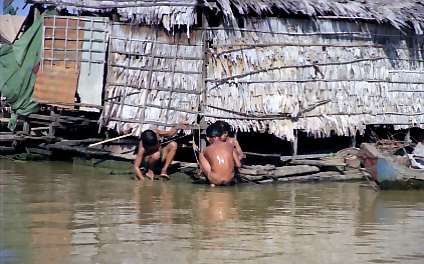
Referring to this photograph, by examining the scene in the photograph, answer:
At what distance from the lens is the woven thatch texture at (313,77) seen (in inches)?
421

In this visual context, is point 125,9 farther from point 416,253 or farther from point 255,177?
point 416,253

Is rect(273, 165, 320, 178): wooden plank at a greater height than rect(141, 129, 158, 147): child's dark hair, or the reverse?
rect(141, 129, 158, 147): child's dark hair

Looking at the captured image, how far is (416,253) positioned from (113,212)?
3730 millimetres

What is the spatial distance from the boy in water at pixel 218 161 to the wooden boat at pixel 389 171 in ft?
6.81

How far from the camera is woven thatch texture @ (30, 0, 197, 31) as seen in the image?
1041 cm

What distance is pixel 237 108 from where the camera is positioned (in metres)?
10.7

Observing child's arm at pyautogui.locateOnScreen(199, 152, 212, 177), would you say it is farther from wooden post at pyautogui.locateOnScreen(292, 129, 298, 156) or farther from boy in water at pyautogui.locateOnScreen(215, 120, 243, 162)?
wooden post at pyautogui.locateOnScreen(292, 129, 298, 156)

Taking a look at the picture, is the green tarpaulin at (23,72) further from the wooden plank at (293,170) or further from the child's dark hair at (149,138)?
the wooden plank at (293,170)

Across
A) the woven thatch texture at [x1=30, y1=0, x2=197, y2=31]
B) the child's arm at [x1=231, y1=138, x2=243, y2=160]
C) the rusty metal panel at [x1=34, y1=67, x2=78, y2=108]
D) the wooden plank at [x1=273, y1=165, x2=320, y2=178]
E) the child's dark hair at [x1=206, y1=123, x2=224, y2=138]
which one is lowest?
the wooden plank at [x1=273, y1=165, x2=320, y2=178]

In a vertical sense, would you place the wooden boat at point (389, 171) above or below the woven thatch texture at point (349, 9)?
below

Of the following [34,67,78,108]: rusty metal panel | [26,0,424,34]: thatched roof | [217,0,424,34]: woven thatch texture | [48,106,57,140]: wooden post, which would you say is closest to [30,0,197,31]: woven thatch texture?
[26,0,424,34]: thatched roof

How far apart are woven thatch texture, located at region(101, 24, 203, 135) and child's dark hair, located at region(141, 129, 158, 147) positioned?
2.49ft

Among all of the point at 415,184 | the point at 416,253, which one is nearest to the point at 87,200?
the point at 416,253

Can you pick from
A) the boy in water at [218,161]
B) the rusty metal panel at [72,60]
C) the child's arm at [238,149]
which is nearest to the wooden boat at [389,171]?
the child's arm at [238,149]
